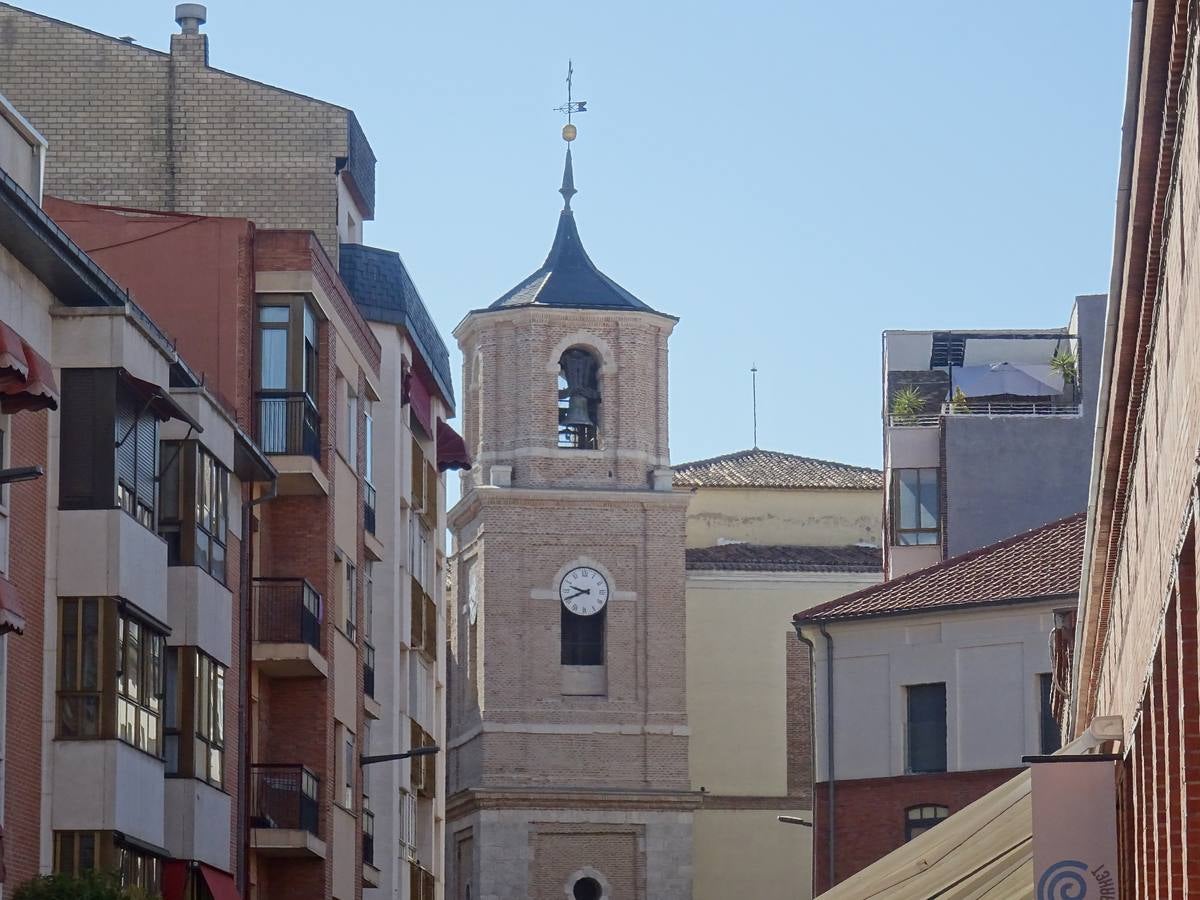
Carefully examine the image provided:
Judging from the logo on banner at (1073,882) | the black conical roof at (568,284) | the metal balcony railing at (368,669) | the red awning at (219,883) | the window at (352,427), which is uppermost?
the black conical roof at (568,284)

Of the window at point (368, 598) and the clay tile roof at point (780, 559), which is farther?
the clay tile roof at point (780, 559)

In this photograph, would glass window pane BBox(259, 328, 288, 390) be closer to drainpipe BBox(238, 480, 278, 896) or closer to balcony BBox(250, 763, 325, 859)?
drainpipe BBox(238, 480, 278, 896)

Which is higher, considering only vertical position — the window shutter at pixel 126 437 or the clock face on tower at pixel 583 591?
the clock face on tower at pixel 583 591

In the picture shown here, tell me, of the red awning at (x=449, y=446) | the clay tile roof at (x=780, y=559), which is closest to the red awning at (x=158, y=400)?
the red awning at (x=449, y=446)

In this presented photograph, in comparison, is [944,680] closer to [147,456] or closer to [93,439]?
[147,456]

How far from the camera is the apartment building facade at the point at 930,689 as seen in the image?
48.1m

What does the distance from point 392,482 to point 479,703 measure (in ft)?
105

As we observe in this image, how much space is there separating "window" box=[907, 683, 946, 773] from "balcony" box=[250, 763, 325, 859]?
16706 millimetres

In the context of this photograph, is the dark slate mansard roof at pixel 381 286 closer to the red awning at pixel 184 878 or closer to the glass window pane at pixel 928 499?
the red awning at pixel 184 878

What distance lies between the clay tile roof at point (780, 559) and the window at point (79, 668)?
5405 cm

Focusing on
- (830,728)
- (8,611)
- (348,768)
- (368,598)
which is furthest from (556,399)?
(8,611)

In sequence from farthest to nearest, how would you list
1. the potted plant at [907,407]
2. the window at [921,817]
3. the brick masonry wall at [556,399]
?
1. the brick masonry wall at [556,399]
2. the potted plant at [907,407]
3. the window at [921,817]

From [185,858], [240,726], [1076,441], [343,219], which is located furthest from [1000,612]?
[185,858]

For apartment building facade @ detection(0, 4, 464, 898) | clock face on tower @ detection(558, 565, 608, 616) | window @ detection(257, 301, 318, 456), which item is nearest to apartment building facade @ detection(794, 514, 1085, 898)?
apartment building facade @ detection(0, 4, 464, 898)
